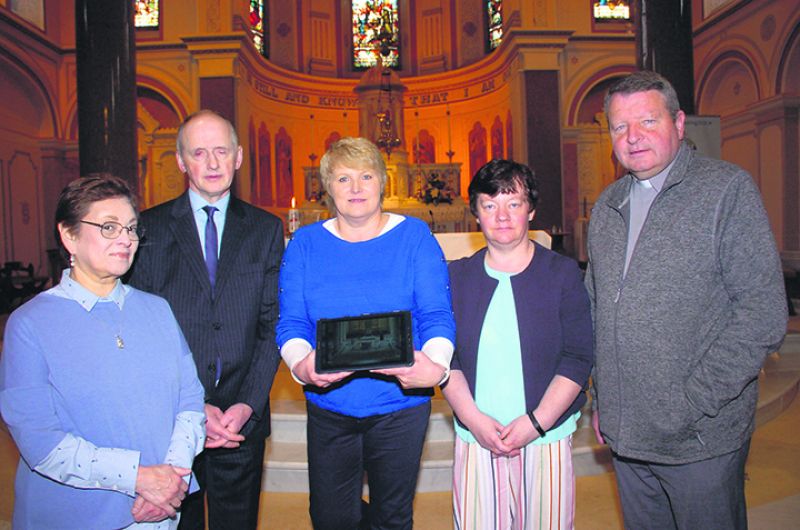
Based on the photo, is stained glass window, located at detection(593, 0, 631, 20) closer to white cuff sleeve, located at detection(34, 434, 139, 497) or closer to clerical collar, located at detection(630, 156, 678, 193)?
clerical collar, located at detection(630, 156, 678, 193)

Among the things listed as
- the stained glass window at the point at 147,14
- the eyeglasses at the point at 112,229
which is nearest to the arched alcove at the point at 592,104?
the stained glass window at the point at 147,14

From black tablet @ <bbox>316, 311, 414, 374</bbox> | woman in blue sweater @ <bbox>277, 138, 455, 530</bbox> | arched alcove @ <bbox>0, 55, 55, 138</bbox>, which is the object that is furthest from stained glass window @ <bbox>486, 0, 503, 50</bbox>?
black tablet @ <bbox>316, 311, 414, 374</bbox>

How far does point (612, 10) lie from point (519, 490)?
538 inches

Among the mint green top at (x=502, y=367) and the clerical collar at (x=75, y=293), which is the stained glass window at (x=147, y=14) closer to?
the clerical collar at (x=75, y=293)

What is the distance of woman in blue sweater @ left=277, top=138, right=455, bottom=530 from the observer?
1.93 meters

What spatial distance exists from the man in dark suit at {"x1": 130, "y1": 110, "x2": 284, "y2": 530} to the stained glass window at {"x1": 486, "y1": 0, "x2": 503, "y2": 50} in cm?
1313

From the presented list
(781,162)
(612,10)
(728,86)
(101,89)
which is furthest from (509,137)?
(101,89)

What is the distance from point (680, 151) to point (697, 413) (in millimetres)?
777

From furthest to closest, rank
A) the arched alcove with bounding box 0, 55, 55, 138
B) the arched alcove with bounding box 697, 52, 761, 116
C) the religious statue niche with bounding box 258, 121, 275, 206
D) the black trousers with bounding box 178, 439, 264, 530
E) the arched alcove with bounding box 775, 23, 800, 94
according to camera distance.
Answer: the religious statue niche with bounding box 258, 121, 275, 206 < the arched alcove with bounding box 0, 55, 55, 138 < the arched alcove with bounding box 697, 52, 761, 116 < the arched alcove with bounding box 775, 23, 800, 94 < the black trousers with bounding box 178, 439, 264, 530

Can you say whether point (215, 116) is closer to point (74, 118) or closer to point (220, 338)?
point (220, 338)

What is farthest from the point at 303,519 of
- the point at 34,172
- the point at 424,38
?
the point at 424,38

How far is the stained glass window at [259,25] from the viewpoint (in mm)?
14345

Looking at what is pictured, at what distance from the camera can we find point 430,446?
3701mm

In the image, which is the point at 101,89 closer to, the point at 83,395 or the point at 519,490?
the point at 83,395
